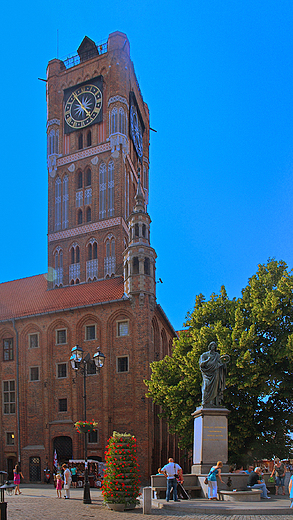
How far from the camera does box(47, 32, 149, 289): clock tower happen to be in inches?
1967

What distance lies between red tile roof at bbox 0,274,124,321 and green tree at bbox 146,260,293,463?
42.8 ft

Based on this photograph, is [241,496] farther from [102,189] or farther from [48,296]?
[102,189]

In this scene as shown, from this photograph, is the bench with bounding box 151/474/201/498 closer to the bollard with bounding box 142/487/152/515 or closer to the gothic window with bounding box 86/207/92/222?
the bollard with bounding box 142/487/152/515

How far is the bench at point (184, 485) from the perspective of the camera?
683 inches

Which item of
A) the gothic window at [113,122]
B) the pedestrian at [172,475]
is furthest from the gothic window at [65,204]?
the pedestrian at [172,475]

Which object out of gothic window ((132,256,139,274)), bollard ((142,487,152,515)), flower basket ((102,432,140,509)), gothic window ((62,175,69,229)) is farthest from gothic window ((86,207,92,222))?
bollard ((142,487,152,515))

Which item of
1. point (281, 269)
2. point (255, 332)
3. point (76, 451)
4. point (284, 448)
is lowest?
point (76, 451)

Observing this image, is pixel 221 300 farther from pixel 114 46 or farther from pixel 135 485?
pixel 114 46

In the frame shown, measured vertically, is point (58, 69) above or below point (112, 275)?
above

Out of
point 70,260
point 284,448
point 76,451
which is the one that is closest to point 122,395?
point 76,451

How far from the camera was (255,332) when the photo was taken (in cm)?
2659

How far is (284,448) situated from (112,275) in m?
25.3

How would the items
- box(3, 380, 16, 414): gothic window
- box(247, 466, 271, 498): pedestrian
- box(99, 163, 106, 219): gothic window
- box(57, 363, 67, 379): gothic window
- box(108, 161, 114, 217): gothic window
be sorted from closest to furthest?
1. box(247, 466, 271, 498): pedestrian
2. box(57, 363, 67, 379): gothic window
3. box(3, 380, 16, 414): gothic window
4. box(108, 161, 114, 217): gothic window
5. box(99, 163, 106, 219): gothic window

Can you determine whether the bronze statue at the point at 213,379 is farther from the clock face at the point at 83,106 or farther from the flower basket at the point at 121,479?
the clock face at the point at 83,106
